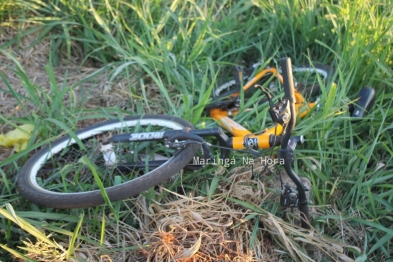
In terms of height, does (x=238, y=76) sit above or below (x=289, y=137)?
below

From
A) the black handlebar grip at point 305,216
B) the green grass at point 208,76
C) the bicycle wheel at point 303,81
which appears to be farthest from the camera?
the bicycle wheel at point 303,81

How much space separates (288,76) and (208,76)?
1508 mm

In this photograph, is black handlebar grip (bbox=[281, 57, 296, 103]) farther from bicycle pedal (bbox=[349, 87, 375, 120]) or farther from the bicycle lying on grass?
bicycle pedal (bbox=[349, 87, 375, 120])

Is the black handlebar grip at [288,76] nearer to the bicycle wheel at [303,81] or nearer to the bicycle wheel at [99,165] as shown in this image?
the bicycle wheel at [99,165]

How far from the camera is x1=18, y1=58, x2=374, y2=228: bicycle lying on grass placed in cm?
232

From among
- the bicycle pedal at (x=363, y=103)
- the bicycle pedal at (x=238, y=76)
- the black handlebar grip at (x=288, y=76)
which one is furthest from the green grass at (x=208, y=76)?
the black handlebar grip at (x=288, y=76)

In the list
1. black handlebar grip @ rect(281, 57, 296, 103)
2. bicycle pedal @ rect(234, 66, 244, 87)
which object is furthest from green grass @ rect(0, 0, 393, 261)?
black handlebar grip @ rect(281, 57, 296, 103)

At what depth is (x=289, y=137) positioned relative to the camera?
2.19 metres

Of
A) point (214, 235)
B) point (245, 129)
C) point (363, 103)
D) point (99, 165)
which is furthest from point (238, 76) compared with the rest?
→ point (214, 235)

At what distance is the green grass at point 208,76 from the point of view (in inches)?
101

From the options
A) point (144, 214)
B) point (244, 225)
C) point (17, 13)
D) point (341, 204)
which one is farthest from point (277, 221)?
point (17, 13)

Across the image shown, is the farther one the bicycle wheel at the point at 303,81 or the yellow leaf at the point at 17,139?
the bicycle wheel at the point at 303,81

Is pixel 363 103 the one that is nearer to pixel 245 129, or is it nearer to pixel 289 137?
pixel 245 129

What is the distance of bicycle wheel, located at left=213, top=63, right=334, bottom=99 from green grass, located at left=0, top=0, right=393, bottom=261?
9cm
